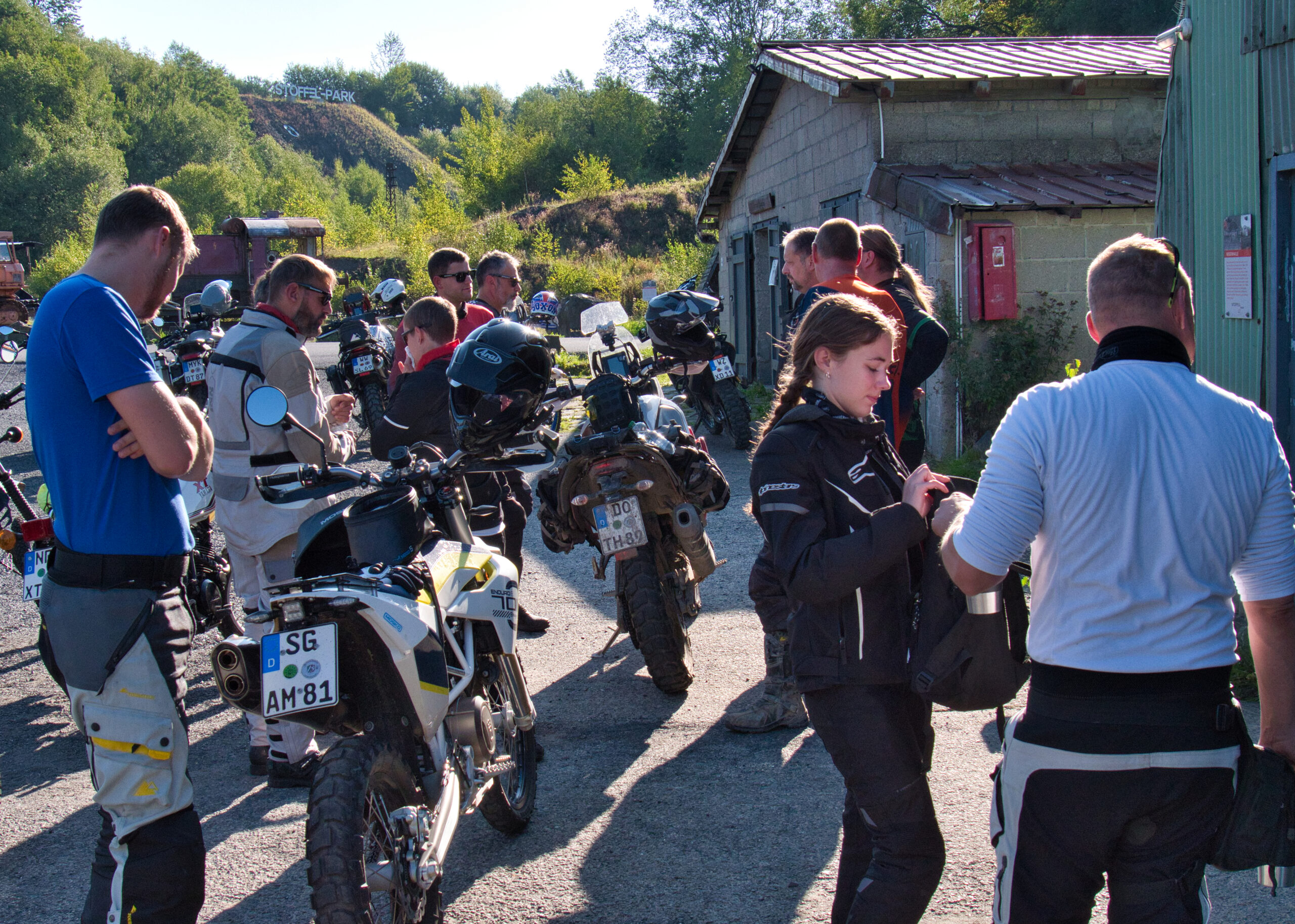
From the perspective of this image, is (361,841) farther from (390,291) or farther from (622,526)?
(390,291)

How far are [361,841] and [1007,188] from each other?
349 inches

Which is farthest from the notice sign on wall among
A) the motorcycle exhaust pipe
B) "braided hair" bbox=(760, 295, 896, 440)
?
"braided hair" bbox=(760, 295, 896, 440)

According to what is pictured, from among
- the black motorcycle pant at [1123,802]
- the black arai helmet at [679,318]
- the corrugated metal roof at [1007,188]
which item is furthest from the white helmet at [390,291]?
the black motorcycle pant at [1123,802]

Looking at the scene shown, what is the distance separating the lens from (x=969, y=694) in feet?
7.09

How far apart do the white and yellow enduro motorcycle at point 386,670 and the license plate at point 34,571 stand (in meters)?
2.64

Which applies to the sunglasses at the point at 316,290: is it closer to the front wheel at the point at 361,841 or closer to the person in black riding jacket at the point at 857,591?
the front wheel at the point at 361,841

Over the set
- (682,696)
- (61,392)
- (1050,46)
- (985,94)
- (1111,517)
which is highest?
(1050,46)

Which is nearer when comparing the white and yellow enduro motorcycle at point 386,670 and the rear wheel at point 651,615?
the white and yellow enduro motorcycle at point 386,670

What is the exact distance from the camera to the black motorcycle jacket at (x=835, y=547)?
7.41 ft

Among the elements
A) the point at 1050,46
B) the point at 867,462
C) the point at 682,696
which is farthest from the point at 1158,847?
the point at 1050,46

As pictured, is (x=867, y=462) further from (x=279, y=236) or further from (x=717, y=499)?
Result: (x=279, y=236)

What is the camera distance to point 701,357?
5711 millimetres

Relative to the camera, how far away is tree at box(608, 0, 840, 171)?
61.2 meters

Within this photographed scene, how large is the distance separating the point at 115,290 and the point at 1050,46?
11.9 meters
